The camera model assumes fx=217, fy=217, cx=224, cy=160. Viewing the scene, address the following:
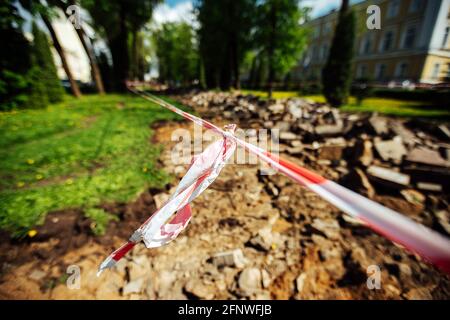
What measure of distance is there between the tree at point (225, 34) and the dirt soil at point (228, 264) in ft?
77.3

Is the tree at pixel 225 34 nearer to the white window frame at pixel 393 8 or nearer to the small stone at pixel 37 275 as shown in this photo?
the white window frame at pixel 393 8

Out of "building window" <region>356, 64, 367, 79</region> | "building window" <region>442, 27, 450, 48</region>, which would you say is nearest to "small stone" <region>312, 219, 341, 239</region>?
"building window" <region>442, 27, 450, 48</region>

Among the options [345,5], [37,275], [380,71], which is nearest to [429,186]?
[37,275]

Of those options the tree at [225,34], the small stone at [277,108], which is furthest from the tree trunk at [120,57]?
the small stone at [277,108]

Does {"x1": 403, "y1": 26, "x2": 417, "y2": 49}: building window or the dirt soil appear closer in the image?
the dirt soil

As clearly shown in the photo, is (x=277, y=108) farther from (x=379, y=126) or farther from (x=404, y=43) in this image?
(x=404, y=43)

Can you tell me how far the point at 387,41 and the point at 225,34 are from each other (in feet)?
67.0

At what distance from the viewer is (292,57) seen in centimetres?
2458

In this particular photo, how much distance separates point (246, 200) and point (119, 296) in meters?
2.54

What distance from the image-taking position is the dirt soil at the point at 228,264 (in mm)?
2736

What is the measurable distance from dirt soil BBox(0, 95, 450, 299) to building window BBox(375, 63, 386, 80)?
3299cm

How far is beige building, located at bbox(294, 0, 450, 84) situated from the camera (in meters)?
8.91

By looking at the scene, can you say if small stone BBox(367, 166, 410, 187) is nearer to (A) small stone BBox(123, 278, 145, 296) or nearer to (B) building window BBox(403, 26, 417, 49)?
(A) small stone BBox(123, 278, 145, 296)
